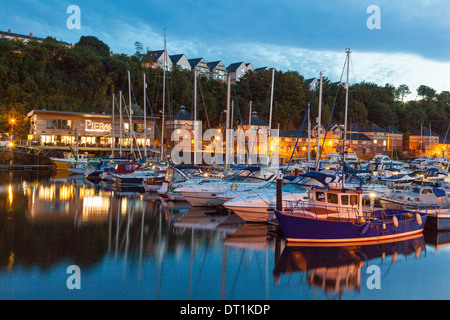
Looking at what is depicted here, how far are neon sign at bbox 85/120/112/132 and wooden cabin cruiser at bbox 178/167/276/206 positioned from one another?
48.3 meters

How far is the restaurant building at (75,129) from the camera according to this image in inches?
2761

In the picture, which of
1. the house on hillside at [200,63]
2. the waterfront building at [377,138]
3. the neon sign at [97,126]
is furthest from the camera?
the house on hillside at [200,63]

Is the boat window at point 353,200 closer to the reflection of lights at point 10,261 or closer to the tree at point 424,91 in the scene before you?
the reflection of lights at point 10,261

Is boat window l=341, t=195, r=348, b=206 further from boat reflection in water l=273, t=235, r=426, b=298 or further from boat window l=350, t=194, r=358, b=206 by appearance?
boat reflection in water l=273, t=235, r=426, b=298

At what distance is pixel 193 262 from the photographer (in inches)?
663

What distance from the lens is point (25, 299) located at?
1266cm

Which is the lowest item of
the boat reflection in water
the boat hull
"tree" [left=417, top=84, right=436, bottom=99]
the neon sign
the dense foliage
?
the boat reflection in water

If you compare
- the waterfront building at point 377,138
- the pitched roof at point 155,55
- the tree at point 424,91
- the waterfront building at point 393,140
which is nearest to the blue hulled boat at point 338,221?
the waterfront building at point 377,138

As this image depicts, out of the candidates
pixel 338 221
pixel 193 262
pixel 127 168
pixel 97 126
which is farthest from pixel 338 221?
pixel 97 126

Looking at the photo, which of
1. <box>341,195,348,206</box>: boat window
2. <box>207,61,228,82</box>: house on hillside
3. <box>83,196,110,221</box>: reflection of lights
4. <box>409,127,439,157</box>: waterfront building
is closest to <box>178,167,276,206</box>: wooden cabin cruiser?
<box>83,196,110,221</box>: reflection of lights

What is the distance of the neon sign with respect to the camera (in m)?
72.8

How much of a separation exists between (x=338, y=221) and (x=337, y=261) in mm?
2537

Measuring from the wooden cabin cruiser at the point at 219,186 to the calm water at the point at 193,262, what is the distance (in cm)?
284
